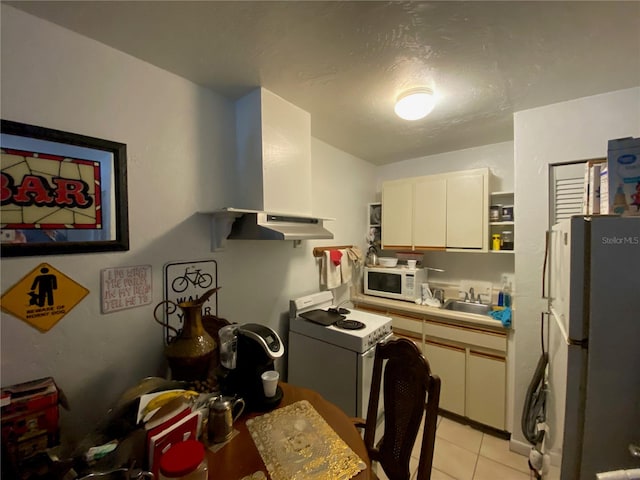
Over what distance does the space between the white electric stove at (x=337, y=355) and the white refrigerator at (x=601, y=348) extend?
0.96 m

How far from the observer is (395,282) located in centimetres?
258

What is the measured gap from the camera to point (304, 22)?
1.03 meters

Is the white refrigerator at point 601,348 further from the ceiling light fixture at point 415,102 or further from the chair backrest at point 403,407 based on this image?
the ceiling light fixture at point 415,102

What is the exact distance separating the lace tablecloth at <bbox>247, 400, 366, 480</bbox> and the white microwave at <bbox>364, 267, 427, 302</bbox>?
1.64 metres

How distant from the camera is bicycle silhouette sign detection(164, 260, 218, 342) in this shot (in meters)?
1.36

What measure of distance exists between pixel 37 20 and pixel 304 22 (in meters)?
1.05

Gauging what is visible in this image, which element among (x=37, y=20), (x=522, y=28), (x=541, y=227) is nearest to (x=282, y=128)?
(x=37, y=20)

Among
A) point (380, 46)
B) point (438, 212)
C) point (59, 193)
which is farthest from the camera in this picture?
point (438, 212)

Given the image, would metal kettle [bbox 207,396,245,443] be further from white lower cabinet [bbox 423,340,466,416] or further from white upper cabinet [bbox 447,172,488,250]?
white upper cabinet [bbox 447,172,488,250]

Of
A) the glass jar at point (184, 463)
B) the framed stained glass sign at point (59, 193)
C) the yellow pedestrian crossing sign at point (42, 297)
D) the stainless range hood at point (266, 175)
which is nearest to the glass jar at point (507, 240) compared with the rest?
the stainless range hood at point (266, 175)

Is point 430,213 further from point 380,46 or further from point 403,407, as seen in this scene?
point 403,407

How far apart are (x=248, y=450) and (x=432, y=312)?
5.96 feet

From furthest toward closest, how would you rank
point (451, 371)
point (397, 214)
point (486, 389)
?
point (397, 214)
point (451, 371)
point (486, 389)

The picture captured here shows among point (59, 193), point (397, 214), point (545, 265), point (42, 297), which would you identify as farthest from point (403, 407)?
point (397, 214)
